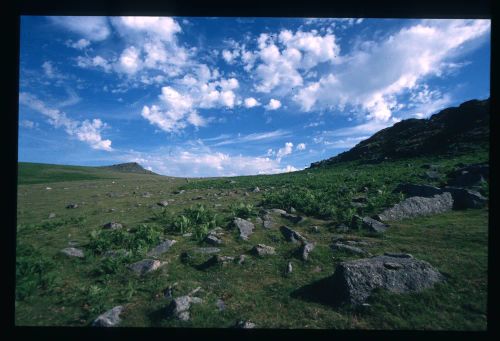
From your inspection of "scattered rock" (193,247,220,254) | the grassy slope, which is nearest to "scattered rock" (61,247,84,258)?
the grassy slope

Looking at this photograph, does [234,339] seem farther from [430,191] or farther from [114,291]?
[430,191]

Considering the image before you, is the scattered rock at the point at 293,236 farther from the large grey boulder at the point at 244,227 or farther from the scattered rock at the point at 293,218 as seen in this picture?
the scattered rock at the point at 293,218

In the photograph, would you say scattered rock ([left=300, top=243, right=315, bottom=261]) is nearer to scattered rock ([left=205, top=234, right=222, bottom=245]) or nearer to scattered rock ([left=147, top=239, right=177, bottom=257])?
scattered rock ([left=205, top=234, right=222, bottom=245])

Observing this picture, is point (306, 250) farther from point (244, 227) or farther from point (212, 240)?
point (212, 240)

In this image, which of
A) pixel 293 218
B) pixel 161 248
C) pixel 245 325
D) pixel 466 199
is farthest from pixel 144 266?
pixel 466 199

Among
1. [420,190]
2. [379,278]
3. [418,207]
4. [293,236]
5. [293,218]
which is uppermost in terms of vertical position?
[420,190]

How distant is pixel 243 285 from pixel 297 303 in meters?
1.63

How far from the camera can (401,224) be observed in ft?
36.1

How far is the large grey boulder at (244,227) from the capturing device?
1058 centimetres

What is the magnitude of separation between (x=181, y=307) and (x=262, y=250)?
366 centimetres

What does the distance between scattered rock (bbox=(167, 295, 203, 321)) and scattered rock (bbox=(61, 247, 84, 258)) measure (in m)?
4.88

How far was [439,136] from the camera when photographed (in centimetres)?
3747

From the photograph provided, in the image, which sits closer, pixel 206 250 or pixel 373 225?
pixel 206 250

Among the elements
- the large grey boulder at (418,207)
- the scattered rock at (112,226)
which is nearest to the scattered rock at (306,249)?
the large grey boulder at (418,207)
